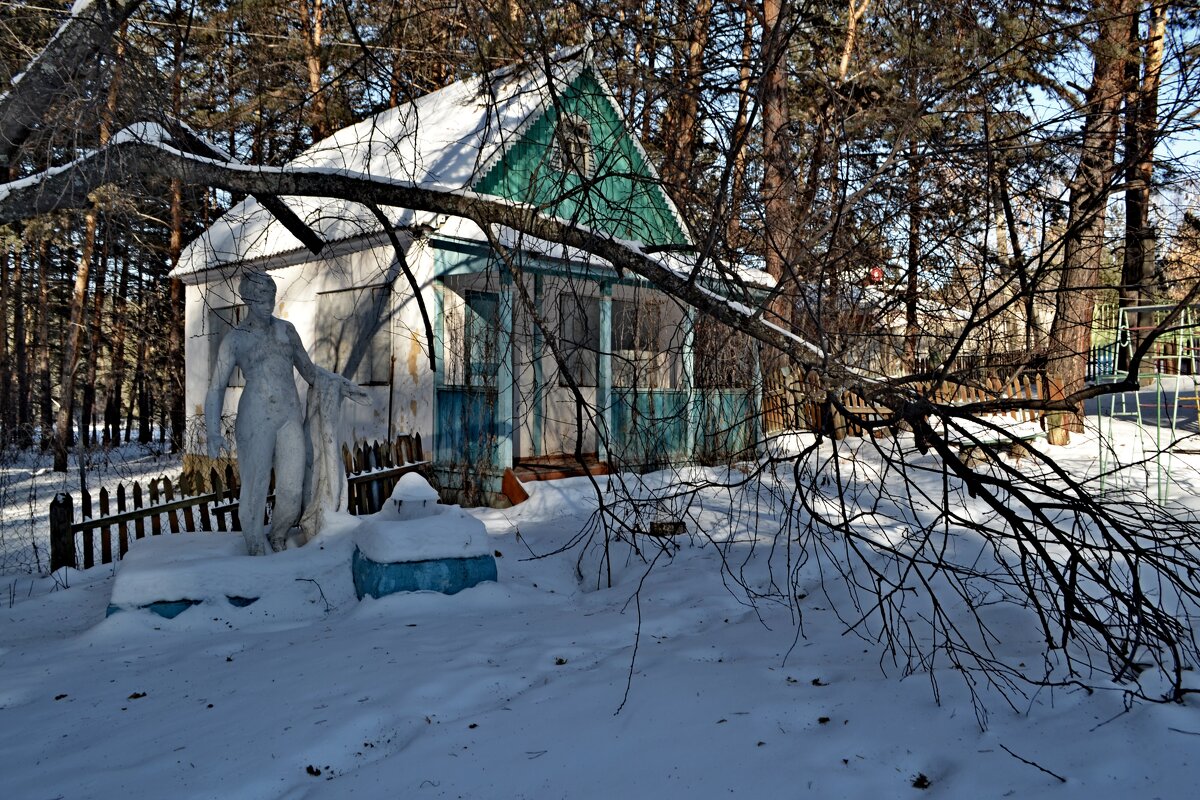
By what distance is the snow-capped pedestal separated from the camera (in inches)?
220

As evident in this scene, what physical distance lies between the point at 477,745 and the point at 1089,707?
2657 mm

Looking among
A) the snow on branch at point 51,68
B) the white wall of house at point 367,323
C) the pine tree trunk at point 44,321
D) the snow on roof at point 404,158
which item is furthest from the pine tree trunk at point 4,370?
the snow on branch at point 51,68

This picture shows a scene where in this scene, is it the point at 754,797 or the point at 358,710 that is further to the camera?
the point at 358,710

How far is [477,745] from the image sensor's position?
342cm

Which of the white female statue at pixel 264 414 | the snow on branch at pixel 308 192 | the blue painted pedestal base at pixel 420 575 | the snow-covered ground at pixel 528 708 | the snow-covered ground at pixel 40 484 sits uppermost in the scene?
the snow on branch at pixel 308 192

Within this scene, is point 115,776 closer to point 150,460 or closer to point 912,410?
point 912,410

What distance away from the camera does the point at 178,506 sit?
7203mm

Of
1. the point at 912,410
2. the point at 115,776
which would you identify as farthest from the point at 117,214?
the point at 912,410

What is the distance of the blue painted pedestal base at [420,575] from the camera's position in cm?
559

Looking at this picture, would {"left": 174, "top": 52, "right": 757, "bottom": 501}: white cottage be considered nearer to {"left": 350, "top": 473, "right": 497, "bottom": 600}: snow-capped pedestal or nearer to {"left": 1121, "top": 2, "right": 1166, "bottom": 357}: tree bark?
{"left": 350, "top": 473, "right": 497, "bottom": 600}: snow-capped pedestal

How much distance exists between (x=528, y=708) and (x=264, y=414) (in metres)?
3.15

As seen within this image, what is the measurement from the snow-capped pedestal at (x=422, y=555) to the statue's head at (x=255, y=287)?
188 centimetres

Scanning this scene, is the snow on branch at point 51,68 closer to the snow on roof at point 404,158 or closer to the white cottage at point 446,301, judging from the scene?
the white cottage at point 446,301

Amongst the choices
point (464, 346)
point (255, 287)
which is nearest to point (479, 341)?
Result: point (464, 346)
